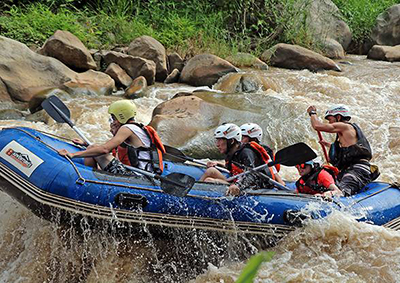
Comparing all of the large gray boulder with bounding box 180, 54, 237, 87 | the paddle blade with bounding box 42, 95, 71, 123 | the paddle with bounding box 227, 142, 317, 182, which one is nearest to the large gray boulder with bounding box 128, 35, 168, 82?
the large gray boulder with bounding box 180, 54, 237, 87

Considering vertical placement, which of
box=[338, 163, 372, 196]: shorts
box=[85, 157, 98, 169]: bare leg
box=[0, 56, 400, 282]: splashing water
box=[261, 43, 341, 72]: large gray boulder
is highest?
box=[85, 157, 98, 169]: bare leg

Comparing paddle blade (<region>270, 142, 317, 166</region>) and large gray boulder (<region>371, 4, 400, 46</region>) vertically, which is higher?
paddle blade (<region>270, 142, 317, 166</region>)

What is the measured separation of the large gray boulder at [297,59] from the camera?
A: 11398mm

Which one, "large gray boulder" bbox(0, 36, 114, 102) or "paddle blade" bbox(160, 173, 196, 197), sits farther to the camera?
"large gray boulder" bbox(0, 36, 114, 102)

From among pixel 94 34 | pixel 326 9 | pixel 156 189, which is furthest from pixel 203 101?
pixel 326 9

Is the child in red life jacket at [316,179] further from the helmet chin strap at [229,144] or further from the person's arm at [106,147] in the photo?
the person's arm at [106,147]

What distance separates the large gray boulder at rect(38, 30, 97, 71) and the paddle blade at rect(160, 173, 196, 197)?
6.53m

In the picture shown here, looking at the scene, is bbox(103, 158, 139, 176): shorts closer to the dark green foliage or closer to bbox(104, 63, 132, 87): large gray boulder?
bbox(104, 63, 132, 87): large gray boulder

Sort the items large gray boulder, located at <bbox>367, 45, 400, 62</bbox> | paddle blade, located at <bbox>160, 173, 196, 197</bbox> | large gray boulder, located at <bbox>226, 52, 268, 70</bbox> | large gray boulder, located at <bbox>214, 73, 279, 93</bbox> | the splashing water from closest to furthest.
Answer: paddle blade, located at <bbox>160, 173, 196, 197</bbox>, the splashing water, large gray boulder, located at <bbox>214, 73, 279, 93</bbox>, large gray boulder, located at <bbox>226, 52, 268, 70</bbox>, large gray boulder, located at <bbox>367, 45, 400, 62</bbox>

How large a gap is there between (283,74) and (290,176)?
473 cm

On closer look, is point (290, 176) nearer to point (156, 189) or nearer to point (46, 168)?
point (156, 189)

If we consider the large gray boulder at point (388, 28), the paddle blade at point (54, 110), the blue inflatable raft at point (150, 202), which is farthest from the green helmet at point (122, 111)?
the large gray boulder at point (388, 28)

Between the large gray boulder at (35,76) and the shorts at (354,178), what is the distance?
17.6 feet

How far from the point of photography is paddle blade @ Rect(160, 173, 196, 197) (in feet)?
11.7
